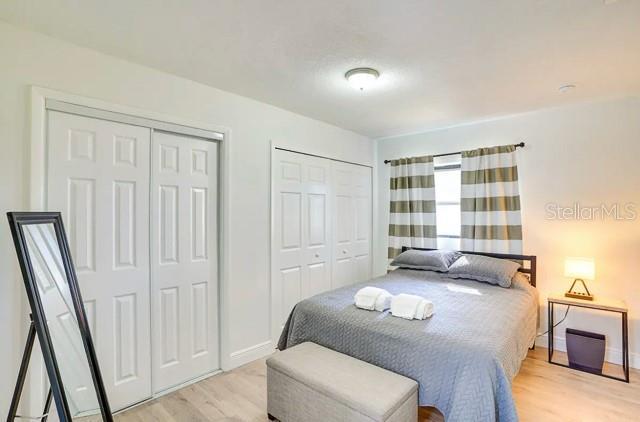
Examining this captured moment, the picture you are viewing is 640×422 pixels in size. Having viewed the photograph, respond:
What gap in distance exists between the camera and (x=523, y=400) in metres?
2.33

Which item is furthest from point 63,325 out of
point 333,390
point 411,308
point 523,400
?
point 523,400

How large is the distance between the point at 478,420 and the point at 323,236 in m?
2.39

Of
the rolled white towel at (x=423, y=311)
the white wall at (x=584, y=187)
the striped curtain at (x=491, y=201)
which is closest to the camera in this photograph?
the rolled white towel at (x=423, y=311)

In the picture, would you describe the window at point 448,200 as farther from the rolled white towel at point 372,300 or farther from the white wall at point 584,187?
the rolled white towel at point 372,300

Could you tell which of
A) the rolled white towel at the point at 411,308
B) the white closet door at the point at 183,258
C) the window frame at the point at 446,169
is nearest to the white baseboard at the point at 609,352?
the window frame at the point at 446,169

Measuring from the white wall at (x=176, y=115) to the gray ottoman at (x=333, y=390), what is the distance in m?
0.95

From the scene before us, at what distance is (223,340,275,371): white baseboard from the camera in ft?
9.26

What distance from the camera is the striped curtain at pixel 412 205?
13.3 ft

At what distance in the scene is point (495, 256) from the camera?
3498 mm

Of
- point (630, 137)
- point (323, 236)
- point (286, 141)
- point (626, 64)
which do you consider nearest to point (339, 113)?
point (286, 141)

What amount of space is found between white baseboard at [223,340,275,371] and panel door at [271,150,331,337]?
14 cm

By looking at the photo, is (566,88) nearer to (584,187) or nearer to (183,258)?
(584,187)

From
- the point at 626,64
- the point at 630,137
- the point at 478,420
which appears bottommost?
the point at 478,420

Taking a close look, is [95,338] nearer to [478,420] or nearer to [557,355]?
[478,420]
